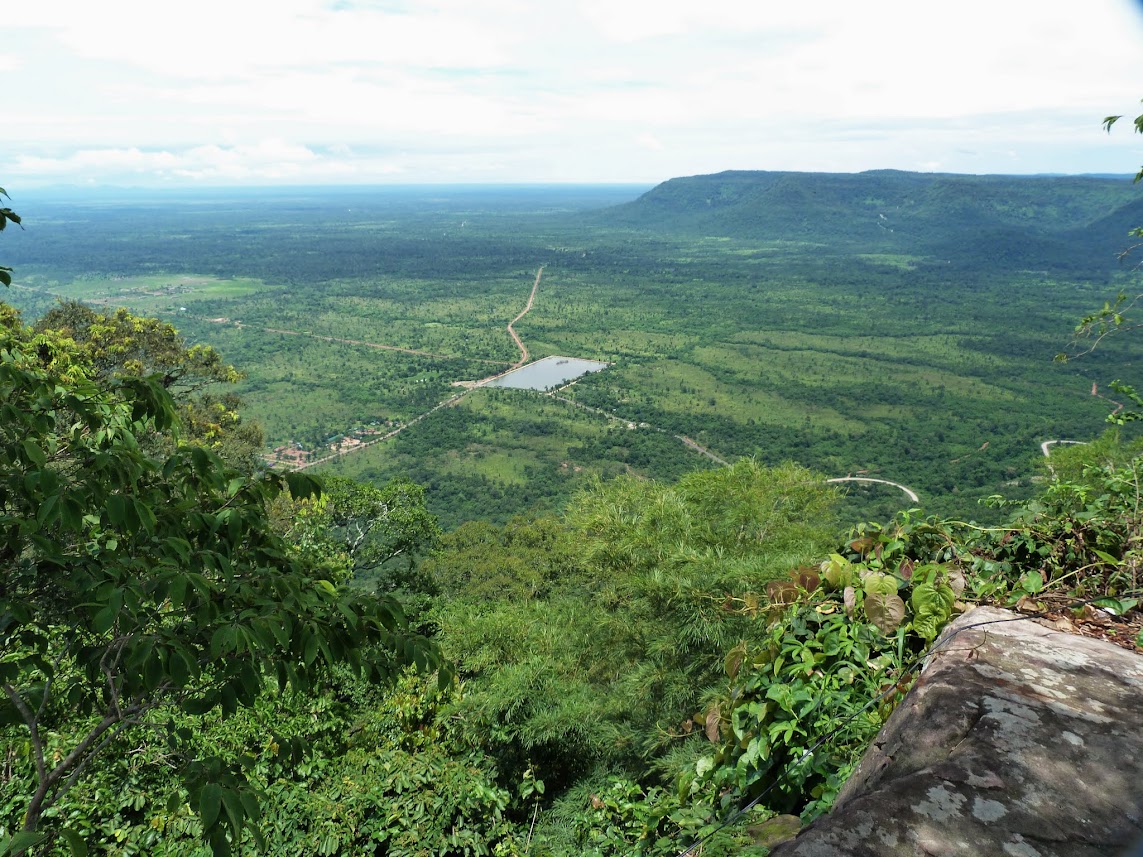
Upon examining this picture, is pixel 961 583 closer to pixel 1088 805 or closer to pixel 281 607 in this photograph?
pixel 1088 805

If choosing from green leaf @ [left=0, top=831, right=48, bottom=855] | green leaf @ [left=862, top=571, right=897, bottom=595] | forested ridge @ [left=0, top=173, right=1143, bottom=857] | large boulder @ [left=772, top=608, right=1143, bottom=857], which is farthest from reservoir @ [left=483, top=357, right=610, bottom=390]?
green leaf @ [left=0, top=831, right=48, bottom=855]

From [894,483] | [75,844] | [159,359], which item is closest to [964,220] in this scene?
[894,483]

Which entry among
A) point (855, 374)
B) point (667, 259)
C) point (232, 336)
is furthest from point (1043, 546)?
point (667, 259)

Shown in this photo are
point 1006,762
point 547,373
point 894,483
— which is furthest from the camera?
point 547,373

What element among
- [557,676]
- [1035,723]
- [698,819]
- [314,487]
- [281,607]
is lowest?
[557,676]

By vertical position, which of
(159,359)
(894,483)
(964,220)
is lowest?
(894,483)

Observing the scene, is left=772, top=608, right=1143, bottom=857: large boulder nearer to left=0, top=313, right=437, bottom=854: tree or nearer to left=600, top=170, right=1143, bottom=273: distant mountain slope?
left=0, top=313, right=437, bottom=854: tree

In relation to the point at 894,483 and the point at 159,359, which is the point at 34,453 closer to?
the point at 159,359
